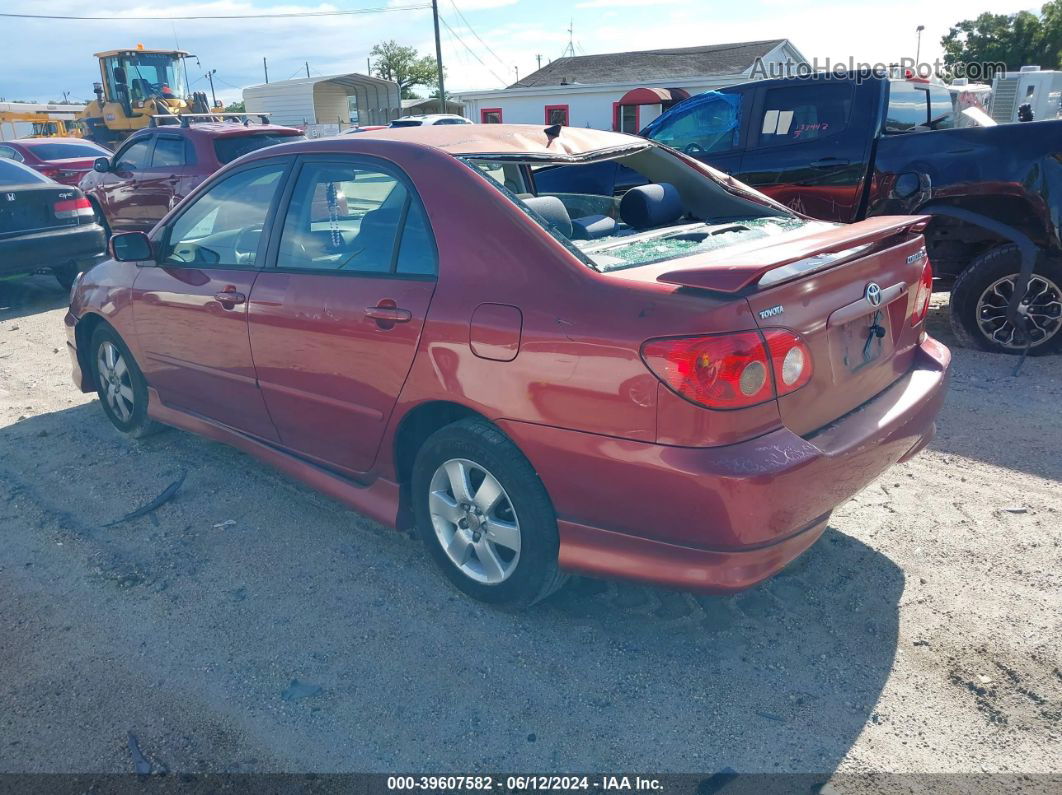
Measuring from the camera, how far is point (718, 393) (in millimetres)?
2334

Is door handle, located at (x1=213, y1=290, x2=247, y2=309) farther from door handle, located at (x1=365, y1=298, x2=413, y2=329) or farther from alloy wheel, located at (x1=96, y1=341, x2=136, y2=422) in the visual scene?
alloy wheel, located at (x1=96, y1=341, x2=136, y2=422)

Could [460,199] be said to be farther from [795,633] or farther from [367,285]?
[795,633]

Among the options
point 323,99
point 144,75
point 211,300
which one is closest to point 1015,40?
point 323,99

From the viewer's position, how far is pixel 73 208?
907 centimetres

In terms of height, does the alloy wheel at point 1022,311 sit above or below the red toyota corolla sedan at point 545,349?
below

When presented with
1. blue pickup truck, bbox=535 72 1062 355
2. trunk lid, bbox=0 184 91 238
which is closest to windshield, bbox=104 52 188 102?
trunk lid, bbox=0 184 91 238

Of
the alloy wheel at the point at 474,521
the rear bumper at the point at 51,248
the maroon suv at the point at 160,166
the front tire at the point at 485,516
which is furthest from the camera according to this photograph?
the maroon suv at the point at 160,166

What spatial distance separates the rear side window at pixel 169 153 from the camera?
10.1 metres

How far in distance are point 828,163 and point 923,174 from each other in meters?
0.79

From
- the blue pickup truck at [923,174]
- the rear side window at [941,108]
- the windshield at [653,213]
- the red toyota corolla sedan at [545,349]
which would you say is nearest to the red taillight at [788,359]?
the red toyota corolla sedan at [545,349]

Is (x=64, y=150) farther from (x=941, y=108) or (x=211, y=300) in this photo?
(x=941, y=108)

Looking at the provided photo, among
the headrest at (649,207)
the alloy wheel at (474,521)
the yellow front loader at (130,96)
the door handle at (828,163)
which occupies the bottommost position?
the alloy wheel at (474,521)

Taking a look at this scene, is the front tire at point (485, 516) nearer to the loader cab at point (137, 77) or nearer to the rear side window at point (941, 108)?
the rear side window at point (941, 108)

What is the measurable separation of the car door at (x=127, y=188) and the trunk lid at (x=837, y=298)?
9.81 metres
